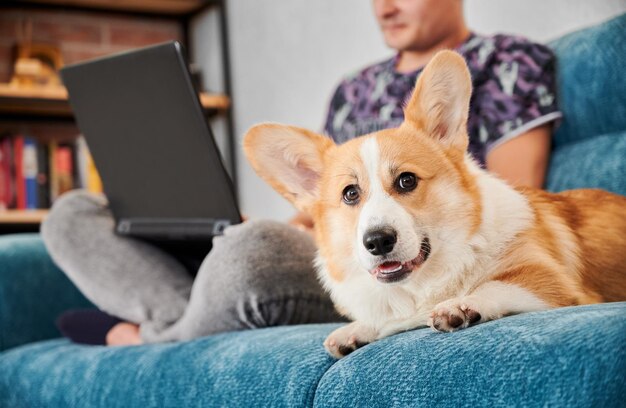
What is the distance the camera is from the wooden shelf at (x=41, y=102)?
10.8 feet

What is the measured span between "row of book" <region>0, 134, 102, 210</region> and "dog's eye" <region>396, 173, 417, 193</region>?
8.17ft

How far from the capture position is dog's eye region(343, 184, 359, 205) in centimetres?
117

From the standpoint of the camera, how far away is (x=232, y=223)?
4.97 feet

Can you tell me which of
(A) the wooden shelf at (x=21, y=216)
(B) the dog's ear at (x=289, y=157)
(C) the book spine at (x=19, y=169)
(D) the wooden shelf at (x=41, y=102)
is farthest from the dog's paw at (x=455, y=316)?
(C) the book spine at (x=19, y=169)

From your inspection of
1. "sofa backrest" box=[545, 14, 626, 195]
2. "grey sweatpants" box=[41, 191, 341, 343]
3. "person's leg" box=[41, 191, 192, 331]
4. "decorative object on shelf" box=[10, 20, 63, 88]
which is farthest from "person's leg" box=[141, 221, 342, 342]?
"decorative object on shelf" box=[10, 20, 63, 88]

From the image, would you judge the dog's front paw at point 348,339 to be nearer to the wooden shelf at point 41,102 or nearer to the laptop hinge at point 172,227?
the laptop hinge at point 172,227

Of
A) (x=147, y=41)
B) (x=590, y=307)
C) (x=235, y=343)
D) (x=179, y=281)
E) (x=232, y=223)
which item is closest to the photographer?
(x=590, y=307)

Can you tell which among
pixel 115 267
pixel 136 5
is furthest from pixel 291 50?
pixel 115 267

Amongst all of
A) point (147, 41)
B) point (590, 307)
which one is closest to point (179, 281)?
point (590, 307)

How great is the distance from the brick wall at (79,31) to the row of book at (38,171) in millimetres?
349

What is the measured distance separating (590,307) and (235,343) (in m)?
0.60

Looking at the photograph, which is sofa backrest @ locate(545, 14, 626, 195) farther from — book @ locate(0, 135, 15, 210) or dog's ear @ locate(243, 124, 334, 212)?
book @ locate(0, 135, 15, 210)

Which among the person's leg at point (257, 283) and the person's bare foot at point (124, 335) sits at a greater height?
the person's leg at point (257, 283)

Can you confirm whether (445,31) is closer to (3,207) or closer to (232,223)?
(232,223)
